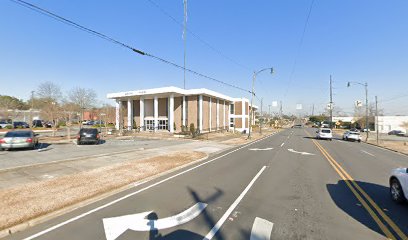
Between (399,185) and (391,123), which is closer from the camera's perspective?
(399,185)

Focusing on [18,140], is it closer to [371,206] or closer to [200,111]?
[371,206]

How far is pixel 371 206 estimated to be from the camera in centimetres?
596

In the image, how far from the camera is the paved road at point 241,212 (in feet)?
14.8

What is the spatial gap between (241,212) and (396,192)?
4501 millimetres

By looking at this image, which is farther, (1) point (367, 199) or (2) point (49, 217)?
(1) point (367, 199)

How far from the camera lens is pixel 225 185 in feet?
26.3

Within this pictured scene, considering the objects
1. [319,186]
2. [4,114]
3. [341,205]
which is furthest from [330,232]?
[4,114]

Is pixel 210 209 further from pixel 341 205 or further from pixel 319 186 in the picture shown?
pixel 319 186

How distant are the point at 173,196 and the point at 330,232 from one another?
4176mm

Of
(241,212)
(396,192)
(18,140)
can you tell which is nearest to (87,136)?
(18,140)

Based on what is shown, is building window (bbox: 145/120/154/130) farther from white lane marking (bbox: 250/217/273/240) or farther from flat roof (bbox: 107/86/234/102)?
white lane marking (bbox: 250/217/273/240)

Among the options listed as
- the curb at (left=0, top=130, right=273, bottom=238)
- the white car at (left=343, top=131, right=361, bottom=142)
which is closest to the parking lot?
the curb at (left=0, top=130, right=273, bottom=238)

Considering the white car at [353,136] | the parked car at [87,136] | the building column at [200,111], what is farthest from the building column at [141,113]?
the white car at [353,136]

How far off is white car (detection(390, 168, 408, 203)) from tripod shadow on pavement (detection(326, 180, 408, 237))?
7.2 inches
